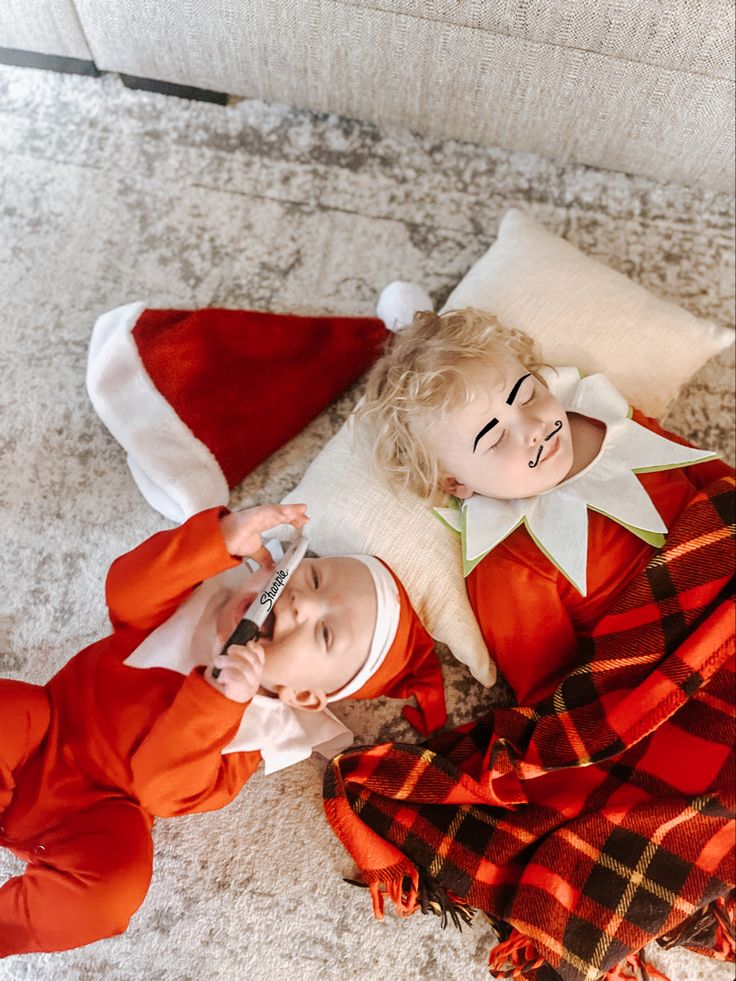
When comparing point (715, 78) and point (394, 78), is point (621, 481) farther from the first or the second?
point (394, 78)

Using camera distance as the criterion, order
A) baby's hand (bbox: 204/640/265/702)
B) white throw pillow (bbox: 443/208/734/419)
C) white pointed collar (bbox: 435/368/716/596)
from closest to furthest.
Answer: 1. baby's hand (bbox: 204/640/265/702)
2. white pointed collar (bbox: 435/368/716/596)
3. white throw pillow (bbox: 443/208/734/419)

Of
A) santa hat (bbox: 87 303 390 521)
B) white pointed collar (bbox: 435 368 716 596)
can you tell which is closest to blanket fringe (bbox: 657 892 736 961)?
white pointed collar (bbox: 435 368 716 596)

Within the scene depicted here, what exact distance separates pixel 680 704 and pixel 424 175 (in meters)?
0.95

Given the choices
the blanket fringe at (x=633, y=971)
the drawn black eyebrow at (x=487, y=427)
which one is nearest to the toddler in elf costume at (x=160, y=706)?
the drawn black eyebrow at (x=487, y=427)

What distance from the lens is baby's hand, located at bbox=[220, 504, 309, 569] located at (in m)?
0.98

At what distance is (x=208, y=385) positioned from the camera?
1188 millimetres

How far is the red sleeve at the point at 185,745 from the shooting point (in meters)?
0.95

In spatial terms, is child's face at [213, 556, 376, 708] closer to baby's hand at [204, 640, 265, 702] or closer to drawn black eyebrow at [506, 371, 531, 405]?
baby's hand at [204, 640, 265, 702]

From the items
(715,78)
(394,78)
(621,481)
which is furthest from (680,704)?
Result: (394,78)

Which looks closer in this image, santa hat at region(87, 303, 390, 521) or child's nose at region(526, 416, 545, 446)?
child's nose at region(526, 416, 545, 446)

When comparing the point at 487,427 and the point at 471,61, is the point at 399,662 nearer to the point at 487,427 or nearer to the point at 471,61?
the point at 487,427

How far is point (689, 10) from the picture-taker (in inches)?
41.8

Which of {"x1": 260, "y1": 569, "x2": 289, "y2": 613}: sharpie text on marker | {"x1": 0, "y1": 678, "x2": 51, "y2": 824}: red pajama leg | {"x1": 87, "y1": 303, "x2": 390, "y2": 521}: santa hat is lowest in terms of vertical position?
{"x1": 0, "y1": 678, "x2": 51, "y2": 824}: red pajama leg

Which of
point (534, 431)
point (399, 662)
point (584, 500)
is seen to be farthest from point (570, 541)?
point (399, 662)
